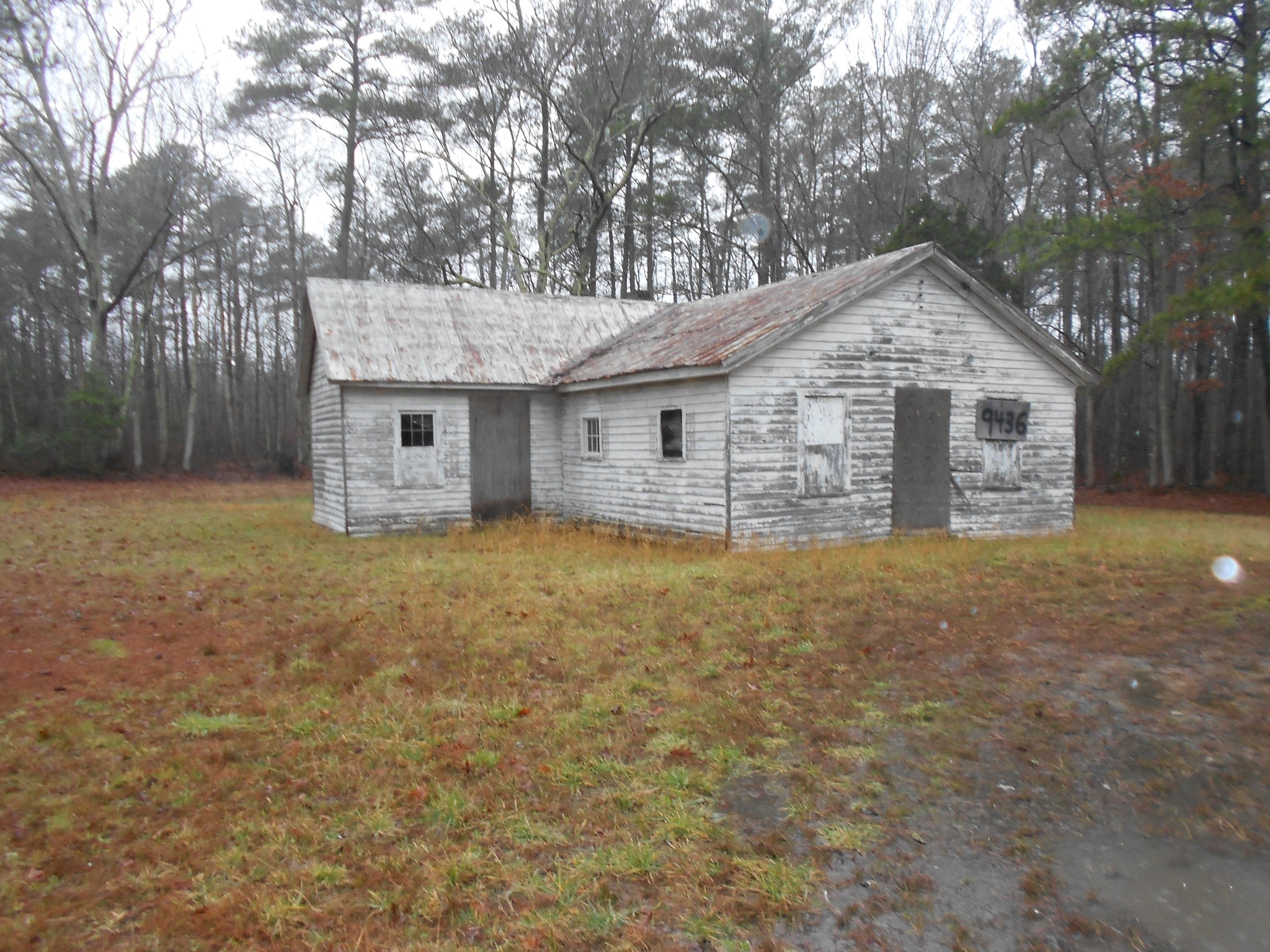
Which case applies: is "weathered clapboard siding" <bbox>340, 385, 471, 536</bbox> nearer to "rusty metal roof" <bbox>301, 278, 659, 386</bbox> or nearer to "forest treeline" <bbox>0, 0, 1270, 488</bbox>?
"rusty metal roof" <bbox>301, 278, 659, 386</bbox>

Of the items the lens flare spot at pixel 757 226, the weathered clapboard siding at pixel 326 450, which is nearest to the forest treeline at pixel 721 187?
the lens flare spot at pixel 757 226

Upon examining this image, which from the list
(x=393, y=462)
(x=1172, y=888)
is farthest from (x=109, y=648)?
(x=393, y=462)

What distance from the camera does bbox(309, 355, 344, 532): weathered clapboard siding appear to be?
17000 mm

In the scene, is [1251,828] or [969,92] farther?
[969,92]

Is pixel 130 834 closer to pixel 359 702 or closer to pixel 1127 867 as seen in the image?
pixel 359 702

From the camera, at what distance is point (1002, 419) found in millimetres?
15719

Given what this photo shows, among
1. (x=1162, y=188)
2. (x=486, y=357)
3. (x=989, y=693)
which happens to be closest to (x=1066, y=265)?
(x=1162, y=188)

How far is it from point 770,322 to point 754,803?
1017 centimetres

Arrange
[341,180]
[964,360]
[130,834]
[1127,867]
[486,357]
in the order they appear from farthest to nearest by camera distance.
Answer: [341,180]
[486,357]
[964,360]
[130,834]
[1127,867]

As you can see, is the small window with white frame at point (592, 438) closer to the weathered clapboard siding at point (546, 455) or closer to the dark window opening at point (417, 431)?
the weathered clapboard siding at point (546, 455)

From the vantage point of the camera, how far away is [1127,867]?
3.96m

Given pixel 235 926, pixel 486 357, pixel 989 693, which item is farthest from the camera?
pixel 486 357

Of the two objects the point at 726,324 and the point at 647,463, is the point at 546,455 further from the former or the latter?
the point at 726,324

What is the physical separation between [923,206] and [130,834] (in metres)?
27.3
